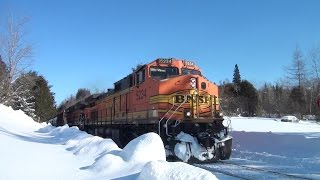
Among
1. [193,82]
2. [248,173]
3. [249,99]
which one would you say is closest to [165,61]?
[193,82]

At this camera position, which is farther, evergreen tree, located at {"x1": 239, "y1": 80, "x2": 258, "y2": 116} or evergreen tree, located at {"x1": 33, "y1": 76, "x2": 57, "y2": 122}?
evergreen tree, located at {"x1": 239, "y1": 80, "x2": 258, "y2": 116}

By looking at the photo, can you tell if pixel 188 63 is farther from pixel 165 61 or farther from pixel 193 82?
pixel 193 82

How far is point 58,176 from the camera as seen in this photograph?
7.91m

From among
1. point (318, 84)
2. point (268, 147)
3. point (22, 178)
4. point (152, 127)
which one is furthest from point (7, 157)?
point (318, 84)

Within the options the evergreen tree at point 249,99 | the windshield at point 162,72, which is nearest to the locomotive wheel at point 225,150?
the windshield at point 162,72

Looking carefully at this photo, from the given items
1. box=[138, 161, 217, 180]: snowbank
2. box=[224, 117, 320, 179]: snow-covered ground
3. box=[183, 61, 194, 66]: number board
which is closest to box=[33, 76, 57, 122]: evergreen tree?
box=[224, 117, 320, 179]: snow-covered ground

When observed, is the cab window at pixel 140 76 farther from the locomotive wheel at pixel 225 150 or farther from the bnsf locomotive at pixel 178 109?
the locomotive wheel at pixel 225 150

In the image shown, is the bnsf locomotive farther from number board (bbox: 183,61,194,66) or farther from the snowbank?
the snowbank

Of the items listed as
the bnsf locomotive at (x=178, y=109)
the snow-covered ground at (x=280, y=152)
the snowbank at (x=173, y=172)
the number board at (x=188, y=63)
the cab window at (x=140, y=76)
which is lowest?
the snow-covered ground at (x=280, y=152)

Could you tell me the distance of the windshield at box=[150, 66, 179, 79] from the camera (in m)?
14.5

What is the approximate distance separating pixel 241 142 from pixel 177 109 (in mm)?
8722

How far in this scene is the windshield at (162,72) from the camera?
14.5 metres

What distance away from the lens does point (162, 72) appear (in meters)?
14.7

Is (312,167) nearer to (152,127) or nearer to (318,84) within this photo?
(152,127)
